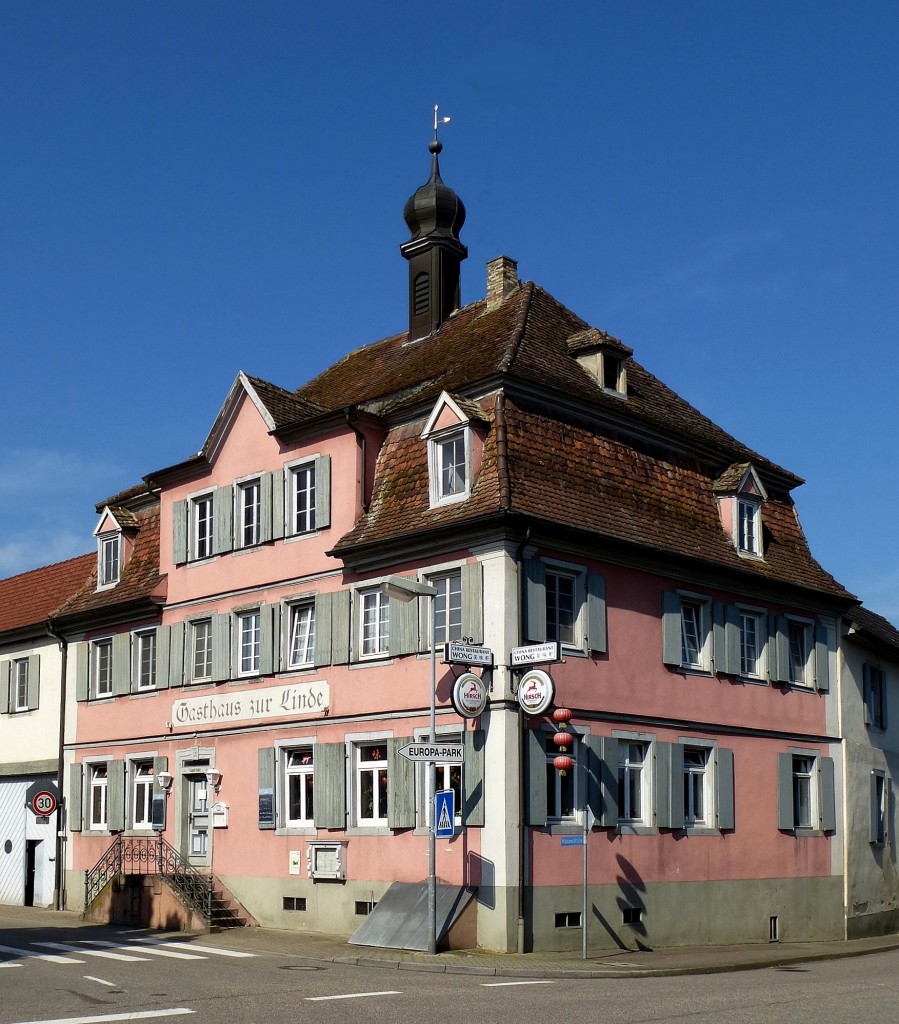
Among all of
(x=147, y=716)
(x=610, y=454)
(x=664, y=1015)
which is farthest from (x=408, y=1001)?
(x=147, y=716)

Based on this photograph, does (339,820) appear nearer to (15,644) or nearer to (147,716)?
(147,716)

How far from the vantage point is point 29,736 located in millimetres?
36156

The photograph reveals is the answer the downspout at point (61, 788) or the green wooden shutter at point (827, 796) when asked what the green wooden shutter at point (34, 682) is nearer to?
the downspout at point (61, 788)

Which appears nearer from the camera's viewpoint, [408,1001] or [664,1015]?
[664,1015]

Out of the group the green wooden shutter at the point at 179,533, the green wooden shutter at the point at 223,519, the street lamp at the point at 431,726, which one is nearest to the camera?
the street lamp at the point at 431,726

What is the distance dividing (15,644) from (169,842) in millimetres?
9933

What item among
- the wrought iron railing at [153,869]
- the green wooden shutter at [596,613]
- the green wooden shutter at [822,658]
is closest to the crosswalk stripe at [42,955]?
the wrought iron railing at [153,869]

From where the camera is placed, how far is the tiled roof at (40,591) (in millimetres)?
37469

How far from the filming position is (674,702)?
1039 inches

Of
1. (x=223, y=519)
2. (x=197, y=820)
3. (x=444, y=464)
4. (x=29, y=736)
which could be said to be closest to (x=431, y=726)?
(x=444, y=464)

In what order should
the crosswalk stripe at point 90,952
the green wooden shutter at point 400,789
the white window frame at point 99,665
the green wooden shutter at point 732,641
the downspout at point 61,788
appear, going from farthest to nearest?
the downspout at point 61,788
the white window frame at point 99,665
the green wooden shutter at point 732,641
the green wooden shutter at point 400,789
the crosswalk stripe at point 90,952

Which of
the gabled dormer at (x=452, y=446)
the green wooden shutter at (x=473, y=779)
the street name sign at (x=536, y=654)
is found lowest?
the green wooden shutter at (x=473, y=779)

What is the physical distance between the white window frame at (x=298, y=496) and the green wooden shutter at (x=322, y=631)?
148cm

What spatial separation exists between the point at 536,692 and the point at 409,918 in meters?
4.07
